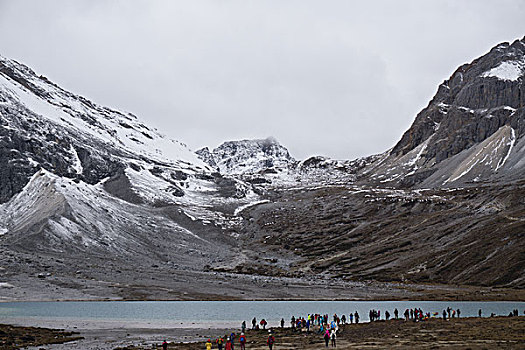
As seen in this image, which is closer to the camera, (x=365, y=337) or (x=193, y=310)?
(x=365, y=337)

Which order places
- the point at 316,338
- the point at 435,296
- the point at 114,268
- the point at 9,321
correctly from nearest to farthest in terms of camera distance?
the point at 316,338 < the point at 9,321 < the point at 435,296 < the point at 114,268

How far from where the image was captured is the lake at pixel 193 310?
3295 inches

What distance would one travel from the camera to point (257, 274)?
184500 mm

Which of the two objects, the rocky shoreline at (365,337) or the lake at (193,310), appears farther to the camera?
the lake at (193,310)

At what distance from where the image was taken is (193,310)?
104938 mm

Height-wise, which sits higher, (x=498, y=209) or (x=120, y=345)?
(x=498, y=209)

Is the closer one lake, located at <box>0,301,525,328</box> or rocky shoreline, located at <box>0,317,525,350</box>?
rocky shoreline, located at <box>0,317,525,350</box>

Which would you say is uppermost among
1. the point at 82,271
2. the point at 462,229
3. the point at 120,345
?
the point at 462,229

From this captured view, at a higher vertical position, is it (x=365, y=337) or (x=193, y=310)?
(x=193, y=310)

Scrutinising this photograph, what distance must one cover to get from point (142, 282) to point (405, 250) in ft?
299

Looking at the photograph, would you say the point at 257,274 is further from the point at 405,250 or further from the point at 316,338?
the point at 316,338

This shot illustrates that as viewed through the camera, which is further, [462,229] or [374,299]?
[462,229]

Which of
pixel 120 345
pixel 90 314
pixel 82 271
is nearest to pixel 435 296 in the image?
pixel 90 314

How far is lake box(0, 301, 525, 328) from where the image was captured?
83688 mm
